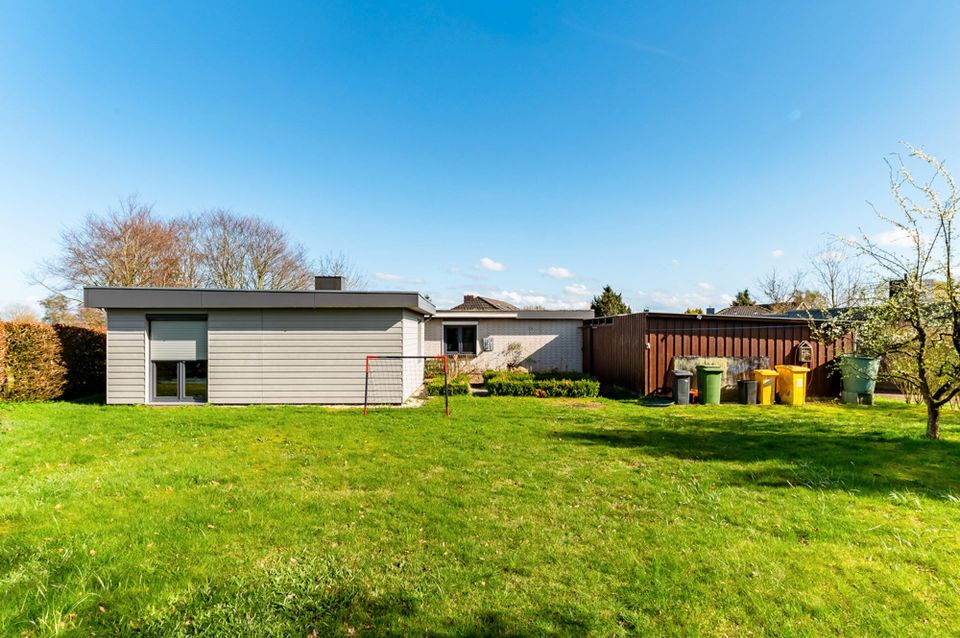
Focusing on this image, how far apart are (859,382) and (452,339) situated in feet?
44.3

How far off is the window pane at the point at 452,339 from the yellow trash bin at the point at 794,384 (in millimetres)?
11332

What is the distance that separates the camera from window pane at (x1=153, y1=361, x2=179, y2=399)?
1021cm

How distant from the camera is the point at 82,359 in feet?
38.2

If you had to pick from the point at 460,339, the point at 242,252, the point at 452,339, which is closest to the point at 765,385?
the point at 460,339

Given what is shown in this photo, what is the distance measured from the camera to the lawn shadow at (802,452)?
477 cm

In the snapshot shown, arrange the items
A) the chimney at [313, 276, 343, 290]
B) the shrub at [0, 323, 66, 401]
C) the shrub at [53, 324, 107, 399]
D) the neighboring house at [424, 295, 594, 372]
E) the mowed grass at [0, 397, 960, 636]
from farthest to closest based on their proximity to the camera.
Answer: the neighboring house at [424, 295, 594, 372], the chimney at [313, 276, 343, 290], the shrub at [53, 324, 107, 399], the shrub at [0, 323, 66, 401], the mowed grass at [0, 397, 960, 636]

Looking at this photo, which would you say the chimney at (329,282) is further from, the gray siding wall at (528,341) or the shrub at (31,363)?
the shrub at (31,363)

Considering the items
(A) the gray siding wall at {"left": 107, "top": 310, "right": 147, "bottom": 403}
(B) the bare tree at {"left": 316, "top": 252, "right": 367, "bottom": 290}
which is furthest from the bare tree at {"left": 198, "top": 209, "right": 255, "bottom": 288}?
(A) the gray siding wall at {"left": 107, "top": 310, "right": 147, "bottom": 403}

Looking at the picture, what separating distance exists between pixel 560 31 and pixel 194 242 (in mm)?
24079

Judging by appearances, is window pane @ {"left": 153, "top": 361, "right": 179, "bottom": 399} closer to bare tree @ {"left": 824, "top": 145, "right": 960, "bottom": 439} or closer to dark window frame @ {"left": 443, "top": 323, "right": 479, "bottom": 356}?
dark window frame @ {"left": 443, "top": 323, "right": 479, "bottom": 356}

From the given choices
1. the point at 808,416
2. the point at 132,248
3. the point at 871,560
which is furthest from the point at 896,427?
the point at 132,248

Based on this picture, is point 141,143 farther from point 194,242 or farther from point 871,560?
point 871,560

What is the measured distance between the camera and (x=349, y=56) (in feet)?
38.9

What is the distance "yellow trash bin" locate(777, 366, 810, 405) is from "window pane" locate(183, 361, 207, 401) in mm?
16330
